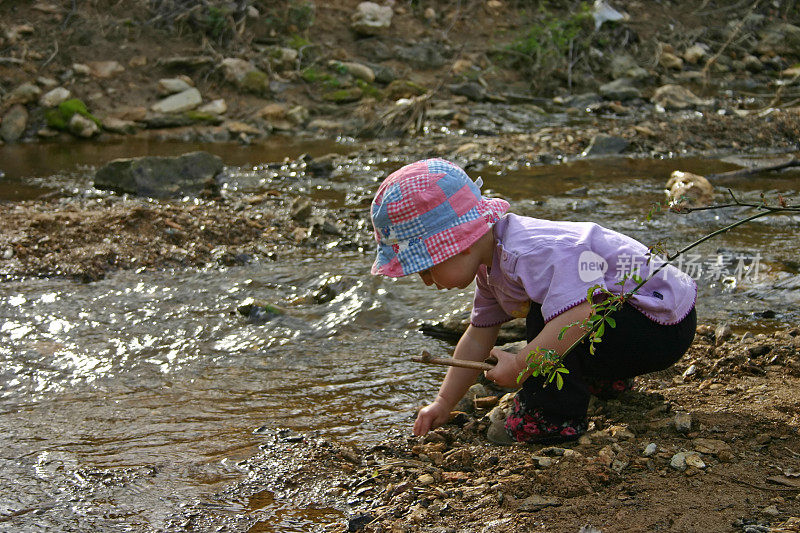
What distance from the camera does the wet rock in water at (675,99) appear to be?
10.4 m

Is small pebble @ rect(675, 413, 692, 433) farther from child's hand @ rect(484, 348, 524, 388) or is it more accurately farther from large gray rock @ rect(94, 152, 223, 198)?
large gray rock @ rect(94, 152, 223, 198)

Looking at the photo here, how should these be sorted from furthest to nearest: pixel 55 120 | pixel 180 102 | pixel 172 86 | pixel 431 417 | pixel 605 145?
1. pixel 172 86
2. pixel 180 102
3. pixel 55 120
4. pixel 605 145
5. pixel 431 417

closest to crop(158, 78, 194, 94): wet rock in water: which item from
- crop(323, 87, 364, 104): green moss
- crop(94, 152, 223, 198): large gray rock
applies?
crop(323, 87, 364, 104): green moss

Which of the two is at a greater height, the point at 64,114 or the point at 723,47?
Result: the point at 723,47

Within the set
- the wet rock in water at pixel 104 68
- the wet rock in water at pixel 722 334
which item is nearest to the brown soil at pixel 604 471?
the wet rock in water at pixel 722 334

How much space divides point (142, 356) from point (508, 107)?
7717 millimetres

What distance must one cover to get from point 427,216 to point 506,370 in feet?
1.73

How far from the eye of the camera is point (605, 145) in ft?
26.8

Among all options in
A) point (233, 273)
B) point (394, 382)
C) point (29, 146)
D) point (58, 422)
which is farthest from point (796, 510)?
point (29, 146)

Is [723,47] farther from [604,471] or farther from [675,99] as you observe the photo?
[604,471]

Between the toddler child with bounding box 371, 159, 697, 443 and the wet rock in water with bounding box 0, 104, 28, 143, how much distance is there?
785 cm

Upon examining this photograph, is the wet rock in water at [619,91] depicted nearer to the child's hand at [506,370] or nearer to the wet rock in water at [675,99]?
the wet rock in water at [675,99]

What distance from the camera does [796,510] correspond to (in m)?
1.93

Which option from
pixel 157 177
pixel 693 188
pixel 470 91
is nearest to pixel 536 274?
pixel 693 188
